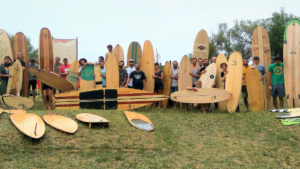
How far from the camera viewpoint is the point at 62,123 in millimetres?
5902

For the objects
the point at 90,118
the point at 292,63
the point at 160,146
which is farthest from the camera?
the point at 292,63

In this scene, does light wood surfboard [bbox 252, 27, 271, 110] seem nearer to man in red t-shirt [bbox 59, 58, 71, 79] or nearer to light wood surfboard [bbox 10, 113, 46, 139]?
man in red t-shirt [bbox 59, 58, 71, 79]

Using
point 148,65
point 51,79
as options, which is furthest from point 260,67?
point 51,79

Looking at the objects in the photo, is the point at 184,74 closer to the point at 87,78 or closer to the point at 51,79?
the point at 87,78

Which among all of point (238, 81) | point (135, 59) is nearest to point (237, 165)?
point (238, 81)

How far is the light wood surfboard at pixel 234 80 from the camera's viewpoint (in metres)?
7.67

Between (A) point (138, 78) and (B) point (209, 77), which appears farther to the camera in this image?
(A) point (138, 78)

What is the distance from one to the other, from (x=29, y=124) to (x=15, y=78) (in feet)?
11.1

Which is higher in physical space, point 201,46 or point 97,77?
point 201,46

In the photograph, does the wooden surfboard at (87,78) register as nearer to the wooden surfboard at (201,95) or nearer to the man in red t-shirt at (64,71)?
the man in red t-shirt at (64,71)

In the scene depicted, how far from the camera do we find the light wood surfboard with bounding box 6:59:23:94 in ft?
27.9

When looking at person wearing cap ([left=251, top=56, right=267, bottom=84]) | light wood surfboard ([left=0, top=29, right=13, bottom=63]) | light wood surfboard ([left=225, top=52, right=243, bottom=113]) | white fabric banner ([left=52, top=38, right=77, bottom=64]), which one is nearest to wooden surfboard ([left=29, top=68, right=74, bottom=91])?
light wood surfboard ([left=0, top=29, right=13, bottom=63])

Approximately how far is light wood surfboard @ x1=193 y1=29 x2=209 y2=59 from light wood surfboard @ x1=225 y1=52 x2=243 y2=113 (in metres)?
1.63

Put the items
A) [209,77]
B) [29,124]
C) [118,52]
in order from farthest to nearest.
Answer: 1. [118,52]
2. [209,77]
3. [29,124]
